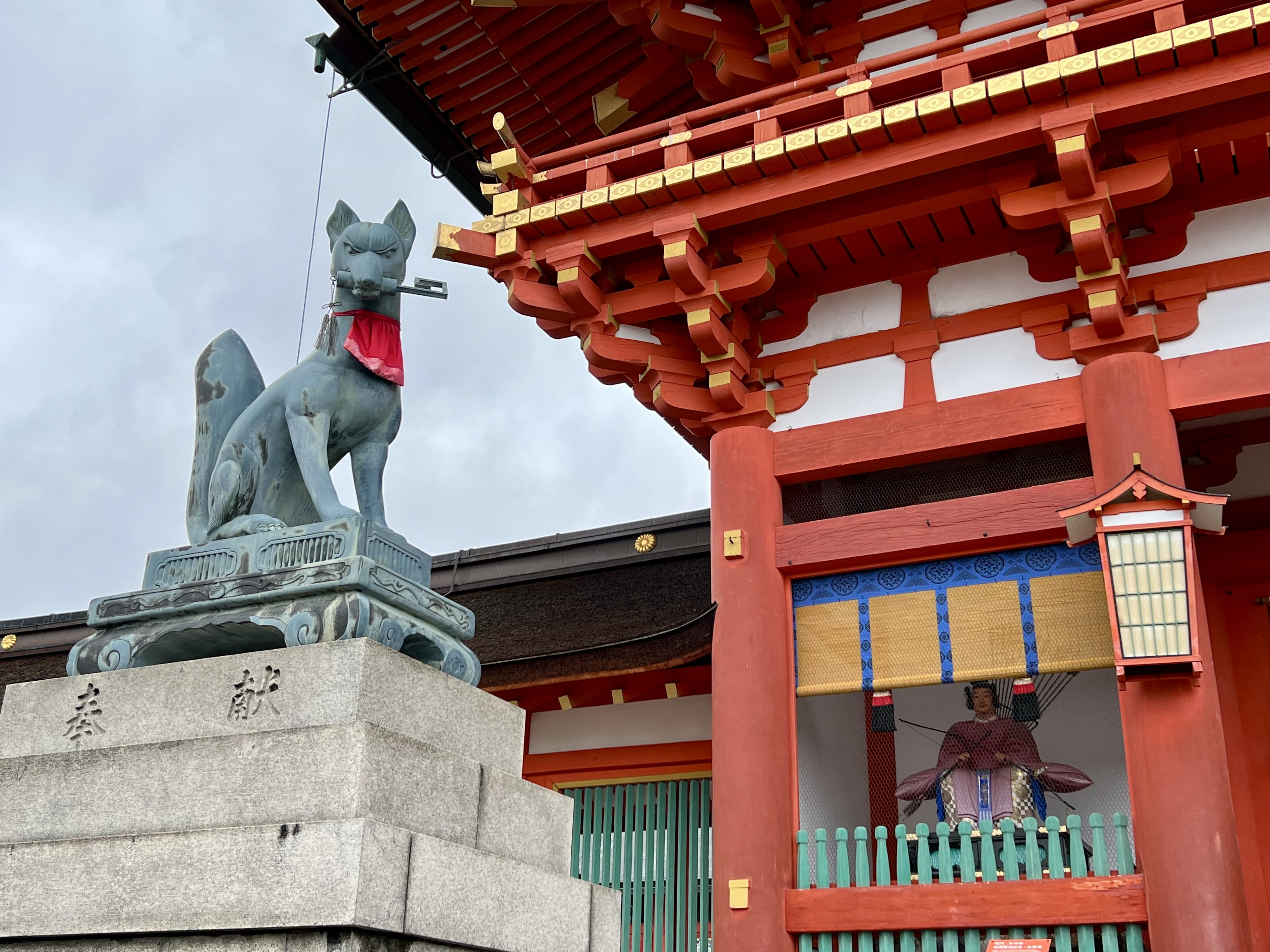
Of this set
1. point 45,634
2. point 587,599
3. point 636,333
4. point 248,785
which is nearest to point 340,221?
point 248,785

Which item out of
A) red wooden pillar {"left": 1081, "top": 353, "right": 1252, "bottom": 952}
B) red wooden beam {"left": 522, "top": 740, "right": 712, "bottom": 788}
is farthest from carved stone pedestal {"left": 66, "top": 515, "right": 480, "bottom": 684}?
red wooden beam {"left": 522, "top": 740, "right": 712, "bottom": 788}

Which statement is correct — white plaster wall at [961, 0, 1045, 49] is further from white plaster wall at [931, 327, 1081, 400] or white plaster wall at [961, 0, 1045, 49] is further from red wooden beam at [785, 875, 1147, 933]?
red wooden beam at [785, 875, 1147, 933]

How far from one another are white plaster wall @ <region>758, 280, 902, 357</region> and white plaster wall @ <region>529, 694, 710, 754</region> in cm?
272

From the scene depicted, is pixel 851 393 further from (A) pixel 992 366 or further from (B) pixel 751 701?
(B) pixel 751 701

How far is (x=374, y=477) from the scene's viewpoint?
187 inches

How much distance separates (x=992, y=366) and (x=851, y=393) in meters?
0.89

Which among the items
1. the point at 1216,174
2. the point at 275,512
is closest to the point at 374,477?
the point at 275,512

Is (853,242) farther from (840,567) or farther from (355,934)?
(355,934)

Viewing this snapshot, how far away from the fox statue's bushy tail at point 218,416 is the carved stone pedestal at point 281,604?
193 mm

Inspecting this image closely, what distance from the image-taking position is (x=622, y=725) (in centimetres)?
908

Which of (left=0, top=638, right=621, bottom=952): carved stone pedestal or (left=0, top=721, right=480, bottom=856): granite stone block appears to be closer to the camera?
(left=0, top=638, right=621, bottom=952): carved stone pedestal

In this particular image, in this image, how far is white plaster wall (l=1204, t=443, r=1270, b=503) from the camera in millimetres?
8609

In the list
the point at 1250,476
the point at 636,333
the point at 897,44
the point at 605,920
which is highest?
the point at 897,44

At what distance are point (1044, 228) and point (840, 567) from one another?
2.49 meters
